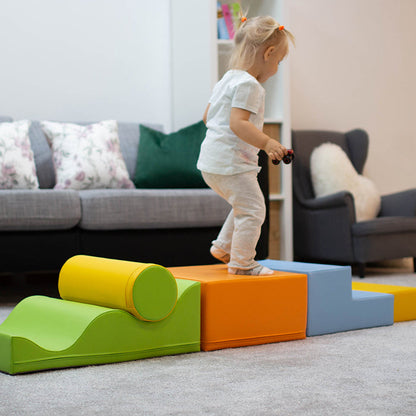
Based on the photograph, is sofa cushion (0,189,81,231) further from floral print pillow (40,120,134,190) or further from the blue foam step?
the blue foam step

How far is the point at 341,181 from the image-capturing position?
4.02m

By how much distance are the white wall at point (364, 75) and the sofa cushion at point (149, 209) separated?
5.67ft

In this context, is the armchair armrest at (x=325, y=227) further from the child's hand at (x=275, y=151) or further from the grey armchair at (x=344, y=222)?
the child's hand at (x=275, y=151)

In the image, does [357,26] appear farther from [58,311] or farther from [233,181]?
[58,311]

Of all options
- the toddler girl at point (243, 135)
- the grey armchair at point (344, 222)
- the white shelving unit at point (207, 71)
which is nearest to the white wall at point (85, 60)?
the white shelving unit at point (207, 71)

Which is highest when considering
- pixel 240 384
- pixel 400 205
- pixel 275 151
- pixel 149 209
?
pixel 275 151

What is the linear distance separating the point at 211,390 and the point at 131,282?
38cm

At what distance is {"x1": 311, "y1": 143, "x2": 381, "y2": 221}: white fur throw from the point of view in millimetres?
4023

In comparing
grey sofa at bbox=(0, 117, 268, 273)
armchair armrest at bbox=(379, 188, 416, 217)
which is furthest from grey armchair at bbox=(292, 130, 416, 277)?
grey sofa at bbox=(0, 117, 268, 273)

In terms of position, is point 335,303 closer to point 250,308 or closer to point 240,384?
point 250,308

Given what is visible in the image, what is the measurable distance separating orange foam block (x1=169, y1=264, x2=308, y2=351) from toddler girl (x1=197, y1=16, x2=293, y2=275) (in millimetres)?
92

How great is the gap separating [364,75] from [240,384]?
370 centimetres

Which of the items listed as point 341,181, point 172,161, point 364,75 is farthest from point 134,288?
point 364,75

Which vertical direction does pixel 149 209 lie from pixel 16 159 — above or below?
below
